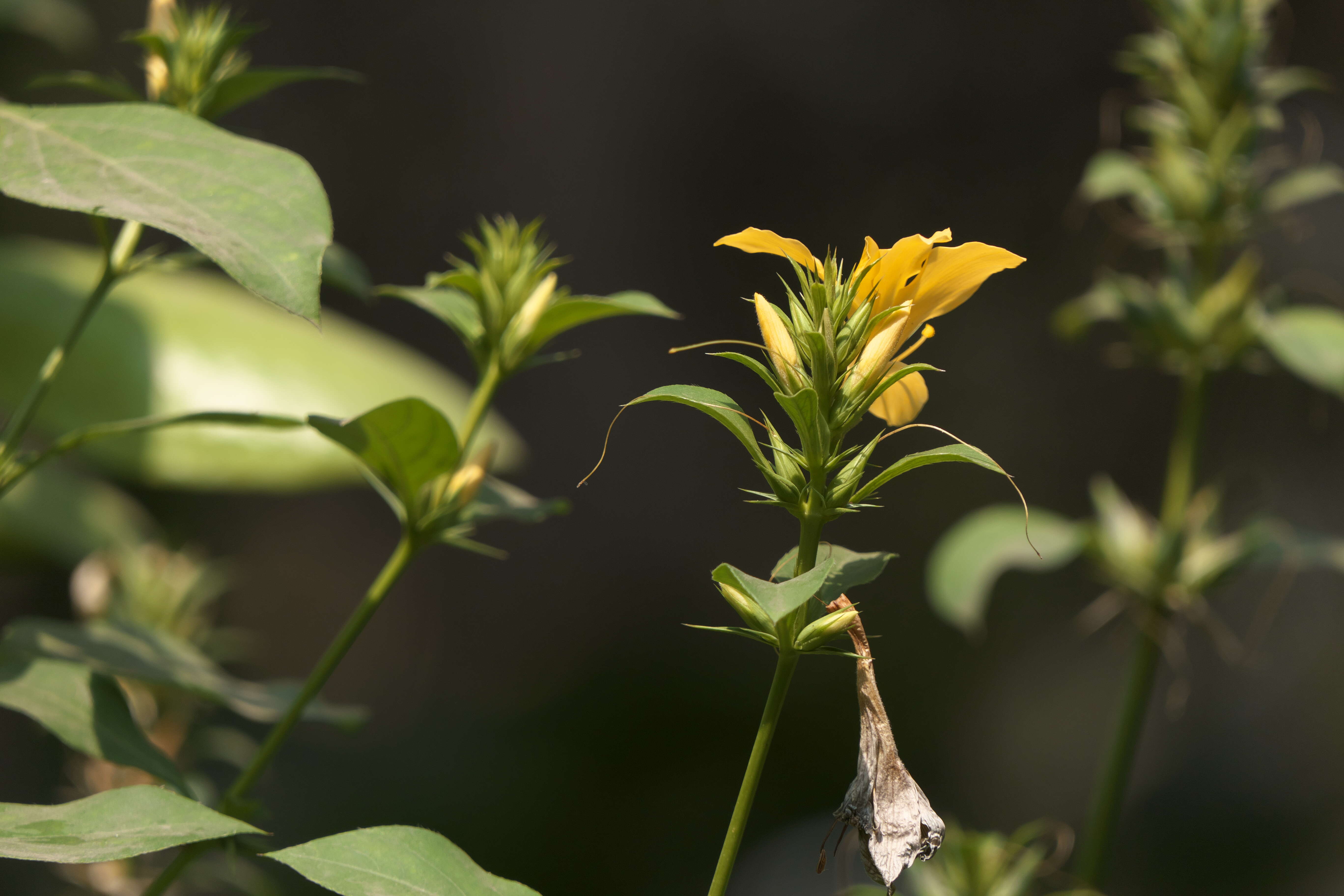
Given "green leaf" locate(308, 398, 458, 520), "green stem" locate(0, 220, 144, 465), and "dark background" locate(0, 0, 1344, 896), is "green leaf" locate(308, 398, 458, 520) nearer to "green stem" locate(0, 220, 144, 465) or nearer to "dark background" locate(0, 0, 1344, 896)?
"green stem" locate(0, 220, 144, 465)

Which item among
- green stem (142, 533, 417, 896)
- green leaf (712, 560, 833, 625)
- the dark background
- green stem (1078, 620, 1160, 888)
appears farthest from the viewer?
the dark background

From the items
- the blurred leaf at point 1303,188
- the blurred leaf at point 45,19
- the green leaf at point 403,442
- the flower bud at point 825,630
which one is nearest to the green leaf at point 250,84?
the green leaf at point 403,442

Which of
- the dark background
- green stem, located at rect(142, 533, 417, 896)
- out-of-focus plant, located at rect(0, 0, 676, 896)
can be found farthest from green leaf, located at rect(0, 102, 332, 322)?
the dark background

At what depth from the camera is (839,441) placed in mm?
213

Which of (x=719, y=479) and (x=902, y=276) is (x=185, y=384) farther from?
(x=719, y=479)

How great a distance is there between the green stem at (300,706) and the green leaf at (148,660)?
0.04m

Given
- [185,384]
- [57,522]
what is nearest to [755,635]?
[185,384]

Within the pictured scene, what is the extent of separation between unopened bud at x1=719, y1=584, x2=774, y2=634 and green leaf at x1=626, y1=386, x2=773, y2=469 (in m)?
0.03

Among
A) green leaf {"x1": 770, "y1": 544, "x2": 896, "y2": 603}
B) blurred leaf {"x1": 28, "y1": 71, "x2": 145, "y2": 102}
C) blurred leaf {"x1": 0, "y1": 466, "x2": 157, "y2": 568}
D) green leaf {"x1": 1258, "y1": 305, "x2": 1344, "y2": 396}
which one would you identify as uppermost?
green leaf {"x1": 1258, "y1": 305, "x2": 1344, "y2": 396}

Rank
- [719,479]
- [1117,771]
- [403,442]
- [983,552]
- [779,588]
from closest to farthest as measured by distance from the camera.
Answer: [779,588] < [403,442] < [1117,771] < [983,552] < [719,479]

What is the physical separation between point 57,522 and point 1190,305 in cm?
69

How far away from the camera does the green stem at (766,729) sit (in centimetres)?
20

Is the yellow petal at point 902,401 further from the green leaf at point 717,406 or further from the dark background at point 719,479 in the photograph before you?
the dark background at point 719,479

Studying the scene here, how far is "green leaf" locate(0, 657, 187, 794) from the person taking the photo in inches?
11.0
